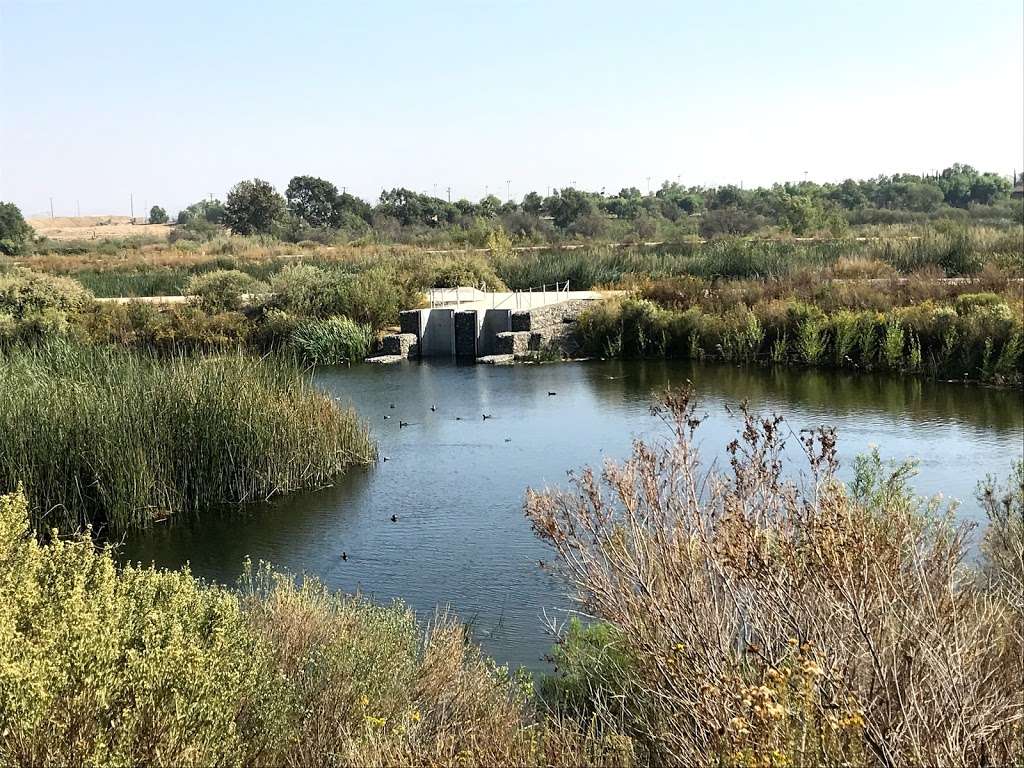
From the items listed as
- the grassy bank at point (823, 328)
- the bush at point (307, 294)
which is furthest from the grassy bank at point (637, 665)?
the bush at point (307, 294)

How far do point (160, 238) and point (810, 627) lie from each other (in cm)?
6206

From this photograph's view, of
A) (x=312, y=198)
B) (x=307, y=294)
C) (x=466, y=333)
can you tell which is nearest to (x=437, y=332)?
(x=466, y=333)

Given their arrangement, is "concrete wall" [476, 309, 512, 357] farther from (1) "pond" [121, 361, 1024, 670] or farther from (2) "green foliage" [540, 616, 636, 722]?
(2) "green foliage" [540, 616, 636, 722]

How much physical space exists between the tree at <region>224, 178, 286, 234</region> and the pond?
4120 centimetres

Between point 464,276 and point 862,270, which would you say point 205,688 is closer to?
point 862,270

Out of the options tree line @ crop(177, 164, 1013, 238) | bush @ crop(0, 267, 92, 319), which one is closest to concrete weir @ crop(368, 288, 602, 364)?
bush @ crop(0, 267, 92, 319)

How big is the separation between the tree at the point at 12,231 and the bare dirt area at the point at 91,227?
1528 cm

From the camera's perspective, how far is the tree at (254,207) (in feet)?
194

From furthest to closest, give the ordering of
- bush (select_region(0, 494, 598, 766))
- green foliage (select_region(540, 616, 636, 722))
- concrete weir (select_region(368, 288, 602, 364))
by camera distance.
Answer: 1. concrete weir (select_region(368, 288, 602, 364))
2. green foliage (select_region(540, 616, 636, 722))
3. bush (select_region(0, 494, 598, 766))

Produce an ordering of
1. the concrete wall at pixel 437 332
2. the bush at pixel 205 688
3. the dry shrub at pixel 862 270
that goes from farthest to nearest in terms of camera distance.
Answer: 1. the dry shrub at pixel 862 270
2. the concrete wall at pixel 437 332
3. the bush at pixel 205 688

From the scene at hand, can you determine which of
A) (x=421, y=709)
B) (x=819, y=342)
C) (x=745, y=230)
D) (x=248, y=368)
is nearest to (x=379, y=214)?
(x=745, y=230)

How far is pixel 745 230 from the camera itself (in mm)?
51062

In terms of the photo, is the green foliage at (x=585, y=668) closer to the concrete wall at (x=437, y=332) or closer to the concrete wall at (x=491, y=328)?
the concrete wall at (x=491, y=328)

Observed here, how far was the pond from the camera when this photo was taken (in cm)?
835
